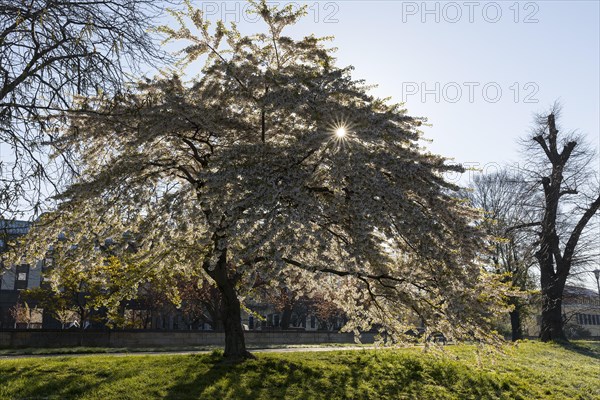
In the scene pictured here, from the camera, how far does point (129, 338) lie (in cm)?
2344

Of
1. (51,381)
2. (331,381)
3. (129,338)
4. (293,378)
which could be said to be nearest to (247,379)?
(293,378)

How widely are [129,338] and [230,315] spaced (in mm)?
12370

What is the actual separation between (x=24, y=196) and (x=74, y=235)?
183 inches

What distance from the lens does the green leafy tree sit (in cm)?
964

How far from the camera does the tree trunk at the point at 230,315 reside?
13234 mm

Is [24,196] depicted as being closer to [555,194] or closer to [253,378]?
[253,378]

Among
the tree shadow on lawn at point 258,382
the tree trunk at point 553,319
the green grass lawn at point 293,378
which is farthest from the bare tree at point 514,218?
the tree shadow on lawn at point 258,382

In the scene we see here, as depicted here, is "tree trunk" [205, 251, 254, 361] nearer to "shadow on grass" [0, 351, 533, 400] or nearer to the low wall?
"shadow on grass" [0, 351, 533, 400]

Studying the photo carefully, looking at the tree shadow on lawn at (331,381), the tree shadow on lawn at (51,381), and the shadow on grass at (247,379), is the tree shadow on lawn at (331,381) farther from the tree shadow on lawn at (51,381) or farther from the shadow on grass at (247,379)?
the tree shadow on lawn at (51,381)

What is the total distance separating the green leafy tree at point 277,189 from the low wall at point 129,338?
428 inches

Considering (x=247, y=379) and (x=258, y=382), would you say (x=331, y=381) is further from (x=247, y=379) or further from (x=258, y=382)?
(x=247, y=379)

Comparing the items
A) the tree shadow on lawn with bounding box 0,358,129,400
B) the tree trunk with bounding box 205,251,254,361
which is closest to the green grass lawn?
the tree shadow on lawn with bounding box 0,358,129,400

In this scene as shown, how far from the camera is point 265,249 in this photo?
9508 millimetres

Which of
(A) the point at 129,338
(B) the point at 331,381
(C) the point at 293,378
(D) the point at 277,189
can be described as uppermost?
(D) the point at 277,189
